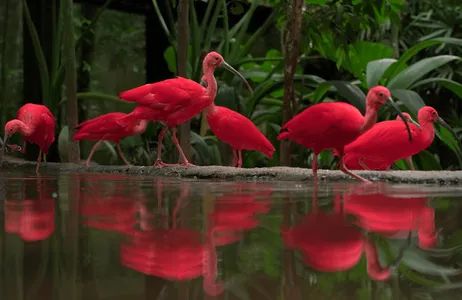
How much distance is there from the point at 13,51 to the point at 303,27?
5050 millimetres

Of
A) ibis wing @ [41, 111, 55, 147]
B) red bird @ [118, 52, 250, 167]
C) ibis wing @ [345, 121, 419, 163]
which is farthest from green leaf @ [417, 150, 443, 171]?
Result: ibis wing @ [41, 111, 55, 147]

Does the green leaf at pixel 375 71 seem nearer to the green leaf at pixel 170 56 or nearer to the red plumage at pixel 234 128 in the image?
the red plumage at pixel 234 128

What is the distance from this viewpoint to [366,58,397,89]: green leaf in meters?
6.56

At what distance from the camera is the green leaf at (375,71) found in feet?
21.5

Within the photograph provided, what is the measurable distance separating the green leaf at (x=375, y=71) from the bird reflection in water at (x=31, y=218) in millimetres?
4432

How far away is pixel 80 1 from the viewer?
31.1 feet

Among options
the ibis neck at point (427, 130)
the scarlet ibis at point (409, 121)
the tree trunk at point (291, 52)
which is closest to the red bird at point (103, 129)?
the tree trunk at point (291, 52)

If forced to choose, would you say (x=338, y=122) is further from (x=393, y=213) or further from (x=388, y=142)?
(x=393, y=213)

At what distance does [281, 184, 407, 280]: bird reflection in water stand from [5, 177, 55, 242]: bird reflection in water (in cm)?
53

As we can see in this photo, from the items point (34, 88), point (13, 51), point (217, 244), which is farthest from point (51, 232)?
point (13, 51)

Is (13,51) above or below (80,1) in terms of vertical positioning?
below

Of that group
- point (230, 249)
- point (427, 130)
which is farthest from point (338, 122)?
point (230, 249)

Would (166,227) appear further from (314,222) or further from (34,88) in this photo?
(34,88)

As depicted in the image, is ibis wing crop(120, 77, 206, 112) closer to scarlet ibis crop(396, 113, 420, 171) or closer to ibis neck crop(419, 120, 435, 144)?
scarlet ibis crop(396, 113, 420, 171)
